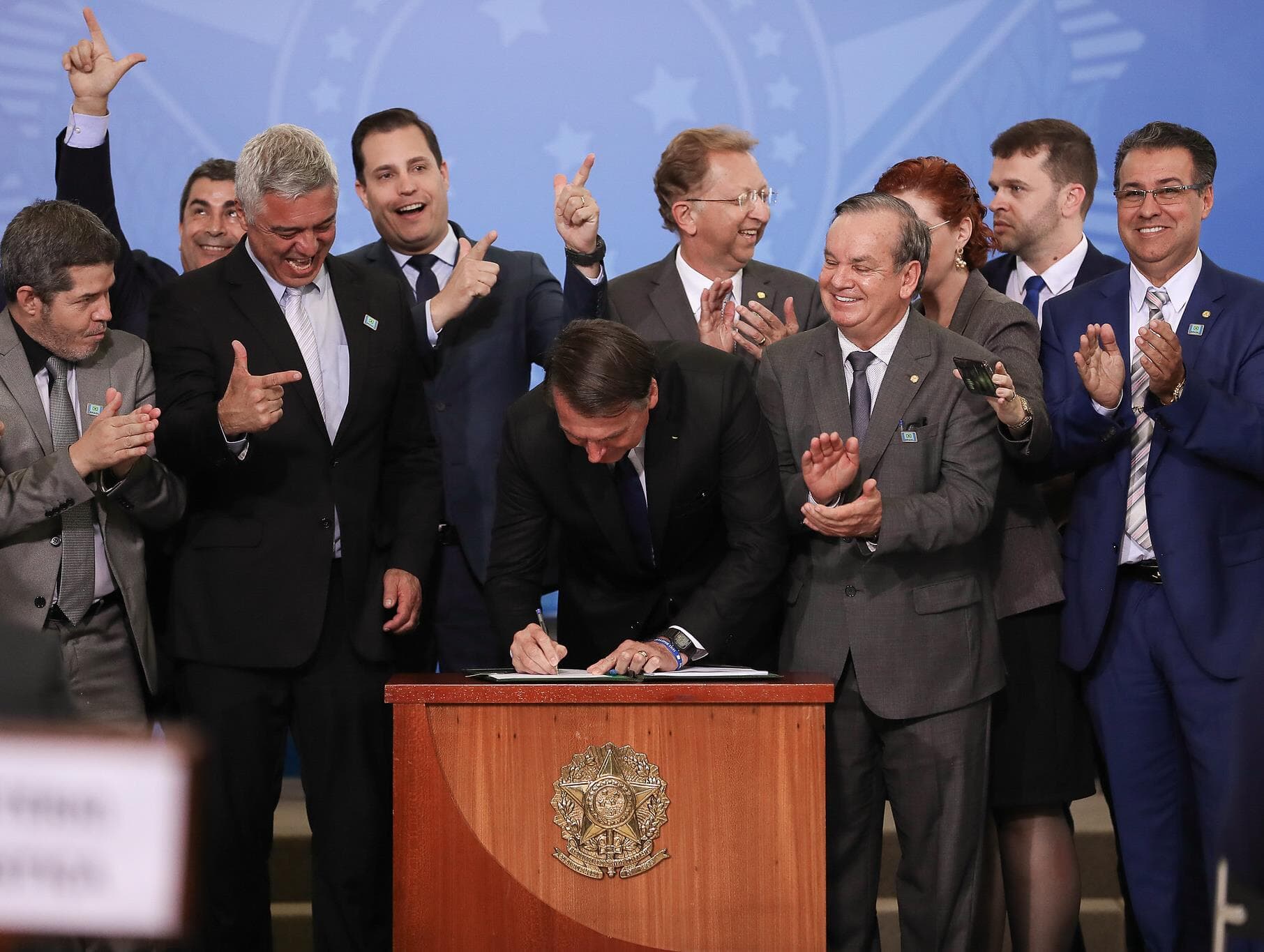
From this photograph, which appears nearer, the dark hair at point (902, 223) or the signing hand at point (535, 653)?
the signing hand at point (535, 653)

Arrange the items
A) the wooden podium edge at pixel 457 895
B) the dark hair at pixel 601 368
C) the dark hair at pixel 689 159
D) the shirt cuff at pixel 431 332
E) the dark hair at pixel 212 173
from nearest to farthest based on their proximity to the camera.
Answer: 1. the wooden podium edge at pixel 457 895
2. the dark hair at pixel 601 368
3. the shirt cuff at pixel 431 332
4. the dark hair at pixel 689 159
5. the dark hair at pixel 212 173

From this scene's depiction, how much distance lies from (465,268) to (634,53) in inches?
50.1

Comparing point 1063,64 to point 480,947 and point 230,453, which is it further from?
point 480,947

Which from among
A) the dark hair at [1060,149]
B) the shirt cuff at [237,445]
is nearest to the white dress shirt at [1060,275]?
the dark hair at [1060,149]

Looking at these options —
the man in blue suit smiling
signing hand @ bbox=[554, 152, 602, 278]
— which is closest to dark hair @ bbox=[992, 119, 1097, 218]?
the man in blue suit smiling

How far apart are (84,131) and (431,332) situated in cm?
90

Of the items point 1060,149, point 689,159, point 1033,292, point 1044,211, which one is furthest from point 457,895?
point 1060,149

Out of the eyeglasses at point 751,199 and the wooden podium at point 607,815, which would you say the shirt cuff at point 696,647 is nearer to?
the wooden podium at point 607,815

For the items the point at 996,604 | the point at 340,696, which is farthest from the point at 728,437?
the point at 340,696

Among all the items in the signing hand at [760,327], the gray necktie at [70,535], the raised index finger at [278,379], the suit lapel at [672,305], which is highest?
the suit lapel at [672,305]

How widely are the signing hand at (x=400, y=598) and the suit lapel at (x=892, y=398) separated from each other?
3.20 feet

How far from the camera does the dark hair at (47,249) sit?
289cm

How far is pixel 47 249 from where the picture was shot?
2.89m

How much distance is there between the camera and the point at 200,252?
12.6 ft
